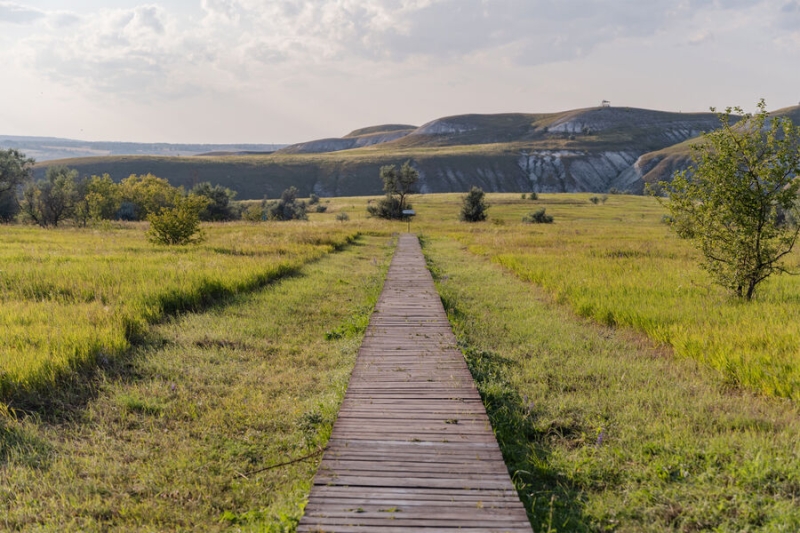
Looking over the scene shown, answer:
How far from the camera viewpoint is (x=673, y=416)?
575 cm

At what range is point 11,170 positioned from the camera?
46.2 meters

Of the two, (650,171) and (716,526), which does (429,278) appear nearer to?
(716,526)

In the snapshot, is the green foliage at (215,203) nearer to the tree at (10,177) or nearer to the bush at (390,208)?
the tree at (10,177)

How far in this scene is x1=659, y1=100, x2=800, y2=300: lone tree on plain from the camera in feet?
36.1

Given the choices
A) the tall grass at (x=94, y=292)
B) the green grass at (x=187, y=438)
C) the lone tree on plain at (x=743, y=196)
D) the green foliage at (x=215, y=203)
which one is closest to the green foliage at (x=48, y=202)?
the green foliage at (x=215, y=203)

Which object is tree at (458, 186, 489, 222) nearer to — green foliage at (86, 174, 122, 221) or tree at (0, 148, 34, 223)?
green foliage at (86, 174, 122, 221)

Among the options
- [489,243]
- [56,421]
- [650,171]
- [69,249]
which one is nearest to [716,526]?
[56,421]

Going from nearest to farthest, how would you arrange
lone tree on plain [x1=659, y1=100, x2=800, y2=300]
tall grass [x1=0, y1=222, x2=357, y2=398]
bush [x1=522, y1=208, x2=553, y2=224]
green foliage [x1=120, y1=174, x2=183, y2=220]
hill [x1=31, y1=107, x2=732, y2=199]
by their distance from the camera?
tall grass [x1=0, y1=222, x2=357, y2=398]
lone tree on plain [x1=659, y1=100, x2=800, y2=300]
bush [x1=522, y1=208, x2=553, y2=224]
green foliage [x1=120, y1=174, x2=183, y2=220]
hill [x1=31, y1=107, x2=732, y2=199]

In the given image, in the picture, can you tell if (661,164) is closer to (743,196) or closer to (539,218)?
(539,218)

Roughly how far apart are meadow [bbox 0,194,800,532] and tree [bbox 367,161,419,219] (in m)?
44.3

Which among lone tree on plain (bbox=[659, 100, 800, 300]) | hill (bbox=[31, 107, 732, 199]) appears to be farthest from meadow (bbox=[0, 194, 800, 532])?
hill (bbox=[31, 107, 732, 199])

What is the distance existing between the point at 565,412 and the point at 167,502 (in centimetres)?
453

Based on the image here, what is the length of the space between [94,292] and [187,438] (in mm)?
6894

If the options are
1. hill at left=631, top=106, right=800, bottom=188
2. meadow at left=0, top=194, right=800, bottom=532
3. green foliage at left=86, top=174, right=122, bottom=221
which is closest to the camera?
meadow at left=0, top=194, right=800, bottom=532
